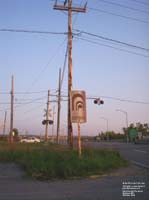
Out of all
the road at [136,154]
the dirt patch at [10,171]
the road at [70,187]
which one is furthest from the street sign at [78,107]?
the road at [136,154]

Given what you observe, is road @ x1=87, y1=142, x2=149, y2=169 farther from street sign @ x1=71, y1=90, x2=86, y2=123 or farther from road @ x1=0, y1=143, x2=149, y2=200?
road @ x1=0, y1=143, x2=149, y2=200

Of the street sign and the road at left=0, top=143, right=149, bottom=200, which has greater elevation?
the street sign

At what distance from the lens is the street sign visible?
17062 millimetres

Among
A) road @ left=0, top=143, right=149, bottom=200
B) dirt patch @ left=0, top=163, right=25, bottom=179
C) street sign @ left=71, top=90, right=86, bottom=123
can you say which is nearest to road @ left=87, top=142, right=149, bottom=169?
street sign @ left=71, top=90, right=86, bottom=123

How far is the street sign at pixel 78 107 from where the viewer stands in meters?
17.1

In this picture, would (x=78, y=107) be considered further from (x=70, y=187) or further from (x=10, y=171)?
(x=70, y=187)

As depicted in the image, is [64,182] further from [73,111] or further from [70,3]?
[70,3]

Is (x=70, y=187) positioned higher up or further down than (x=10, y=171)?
further down

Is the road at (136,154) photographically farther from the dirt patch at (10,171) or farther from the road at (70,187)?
the dirt patch at (10,171)

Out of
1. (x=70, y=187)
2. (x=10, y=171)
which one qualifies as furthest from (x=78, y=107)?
(x=70, y=187)

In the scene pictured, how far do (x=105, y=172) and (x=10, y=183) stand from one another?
423 cm

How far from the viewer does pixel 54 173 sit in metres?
14.1

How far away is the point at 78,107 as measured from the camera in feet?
56.3

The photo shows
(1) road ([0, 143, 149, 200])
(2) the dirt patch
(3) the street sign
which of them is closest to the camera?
(1) road ([0, 143, 149, 200])
